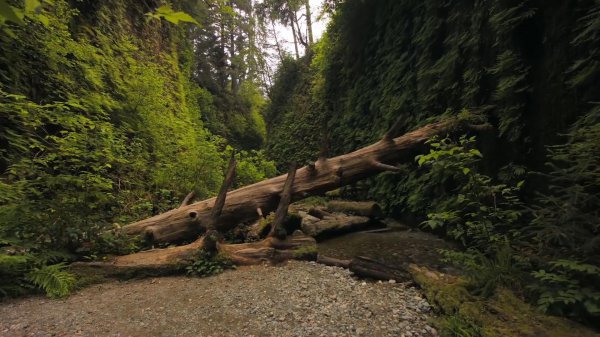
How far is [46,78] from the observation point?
6.04 metres

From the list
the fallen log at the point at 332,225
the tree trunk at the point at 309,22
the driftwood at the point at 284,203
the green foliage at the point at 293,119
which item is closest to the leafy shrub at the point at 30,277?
the driftwood at the point at 284,203

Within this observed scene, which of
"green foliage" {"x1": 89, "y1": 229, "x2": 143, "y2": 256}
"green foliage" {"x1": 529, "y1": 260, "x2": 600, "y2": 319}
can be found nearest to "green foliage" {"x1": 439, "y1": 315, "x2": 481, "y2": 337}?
"green foliage" {"x1": 529, "y1": 260, "x2": 600, "y2": 319}

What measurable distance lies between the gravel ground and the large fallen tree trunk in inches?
56.5

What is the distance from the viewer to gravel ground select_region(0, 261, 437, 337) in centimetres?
293

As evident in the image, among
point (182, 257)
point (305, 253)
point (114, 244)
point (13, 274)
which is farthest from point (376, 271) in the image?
point (13, 274)

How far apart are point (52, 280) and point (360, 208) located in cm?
609

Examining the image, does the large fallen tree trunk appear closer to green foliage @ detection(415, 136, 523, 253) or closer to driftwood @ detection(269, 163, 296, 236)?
driftwood @ detection(269, 163, 296, 236)

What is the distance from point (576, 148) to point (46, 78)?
8.22m

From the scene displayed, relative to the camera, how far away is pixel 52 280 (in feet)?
12.3

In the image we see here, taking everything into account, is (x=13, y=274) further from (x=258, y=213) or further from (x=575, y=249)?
(x=575, y=249)

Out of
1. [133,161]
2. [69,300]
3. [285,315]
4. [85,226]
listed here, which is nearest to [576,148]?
[285,315]

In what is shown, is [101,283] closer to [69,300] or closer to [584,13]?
[69,300]

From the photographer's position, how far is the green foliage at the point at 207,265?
4523 mm

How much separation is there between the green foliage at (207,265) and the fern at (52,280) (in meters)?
1.41
